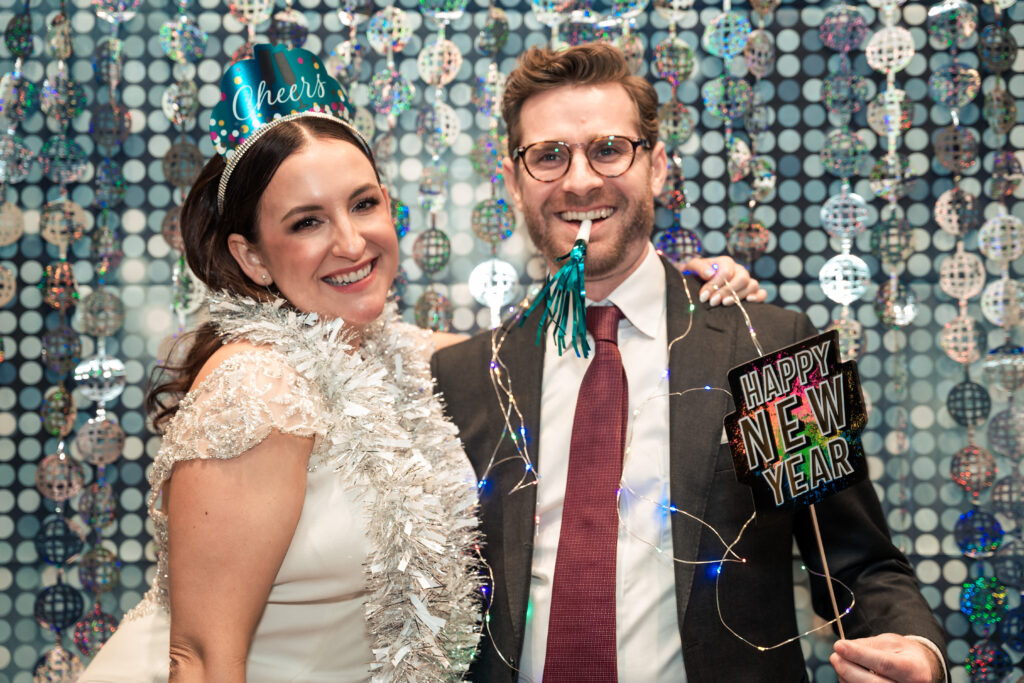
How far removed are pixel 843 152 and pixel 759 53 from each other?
0.28m

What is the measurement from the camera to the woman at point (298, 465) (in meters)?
1.30

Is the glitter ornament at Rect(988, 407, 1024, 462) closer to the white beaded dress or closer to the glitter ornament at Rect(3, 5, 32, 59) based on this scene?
the white beaded dress

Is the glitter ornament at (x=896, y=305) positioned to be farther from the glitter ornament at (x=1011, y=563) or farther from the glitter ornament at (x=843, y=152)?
the glitter ornament at (x=1011, y=563)

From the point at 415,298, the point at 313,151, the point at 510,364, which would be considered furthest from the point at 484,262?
the point at 313,151

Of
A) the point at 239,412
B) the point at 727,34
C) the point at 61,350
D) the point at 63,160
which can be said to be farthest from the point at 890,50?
the point at 61,350

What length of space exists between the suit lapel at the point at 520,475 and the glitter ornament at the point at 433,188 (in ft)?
1.36

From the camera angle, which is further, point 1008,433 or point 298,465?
point 1008,433

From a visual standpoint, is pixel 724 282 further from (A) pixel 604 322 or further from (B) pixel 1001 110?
(B) pixel 1001 110

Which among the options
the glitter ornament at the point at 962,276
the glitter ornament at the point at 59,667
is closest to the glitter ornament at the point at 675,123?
the glitter ornament at the point at 962,276

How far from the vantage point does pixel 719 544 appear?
1.44 metres

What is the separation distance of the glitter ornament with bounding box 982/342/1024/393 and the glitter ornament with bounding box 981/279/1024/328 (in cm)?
6

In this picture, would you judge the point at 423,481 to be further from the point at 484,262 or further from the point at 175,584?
the point at 484,262

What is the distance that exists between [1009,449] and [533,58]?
4.26 ft

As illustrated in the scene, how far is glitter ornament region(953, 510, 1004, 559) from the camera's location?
190cm
